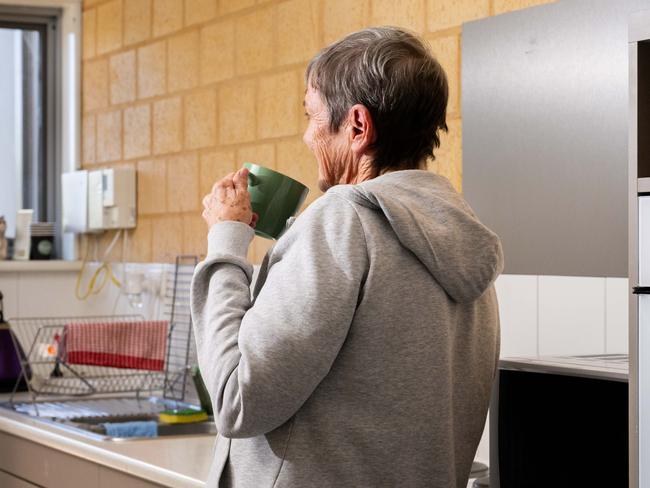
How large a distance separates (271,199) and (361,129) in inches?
10.1

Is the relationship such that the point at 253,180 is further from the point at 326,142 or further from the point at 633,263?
the point at 633,263

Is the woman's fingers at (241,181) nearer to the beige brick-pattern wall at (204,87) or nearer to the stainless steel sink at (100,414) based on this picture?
the beige brick-pattern wall at (204,87)

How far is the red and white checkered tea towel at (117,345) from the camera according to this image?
297cm

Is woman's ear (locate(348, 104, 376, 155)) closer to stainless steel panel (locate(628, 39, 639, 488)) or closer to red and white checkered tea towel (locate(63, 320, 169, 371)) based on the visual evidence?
stainless steel panel (locate(628, 39, 639, 488))

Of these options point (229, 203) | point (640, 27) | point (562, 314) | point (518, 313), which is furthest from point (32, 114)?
point (640, 27)

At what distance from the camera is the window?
396 cm

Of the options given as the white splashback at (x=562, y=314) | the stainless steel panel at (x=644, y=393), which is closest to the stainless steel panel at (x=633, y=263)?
the stainless steel panel at (x=644, y=393)

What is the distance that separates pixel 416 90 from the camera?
4.16 ft

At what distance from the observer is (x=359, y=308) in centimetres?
118

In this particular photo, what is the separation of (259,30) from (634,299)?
1.96 meters

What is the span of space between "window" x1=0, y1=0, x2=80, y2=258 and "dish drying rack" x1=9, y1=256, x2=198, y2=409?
605 millimetres

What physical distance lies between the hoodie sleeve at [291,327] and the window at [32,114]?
289 centimetres

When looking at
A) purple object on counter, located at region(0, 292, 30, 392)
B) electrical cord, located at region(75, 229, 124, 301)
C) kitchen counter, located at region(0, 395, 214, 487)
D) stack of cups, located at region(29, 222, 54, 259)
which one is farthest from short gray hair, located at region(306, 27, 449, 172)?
stack of cups, located at region(29, 222, 54, 259)

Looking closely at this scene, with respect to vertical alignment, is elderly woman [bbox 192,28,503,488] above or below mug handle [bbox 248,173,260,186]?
below
